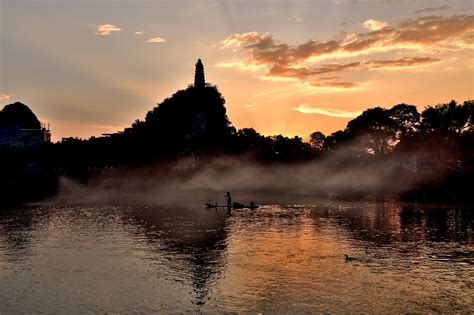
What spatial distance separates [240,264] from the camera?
48.3 m

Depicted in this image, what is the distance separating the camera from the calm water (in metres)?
36.5

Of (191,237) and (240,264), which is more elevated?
(191,237)

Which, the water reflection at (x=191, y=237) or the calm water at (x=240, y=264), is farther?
the water reflection at (x=191, y=237)

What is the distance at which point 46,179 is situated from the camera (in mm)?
180625

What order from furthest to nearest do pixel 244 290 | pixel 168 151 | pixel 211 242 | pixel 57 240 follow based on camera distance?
pixel 168 151
pixel 57 240
pixel 211 242
pixel 244 290

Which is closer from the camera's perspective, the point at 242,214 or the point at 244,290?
the point at 244,290

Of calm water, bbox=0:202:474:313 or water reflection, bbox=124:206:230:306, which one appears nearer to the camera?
calm water, bbox=0:202:474:313

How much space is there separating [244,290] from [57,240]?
3718 cm

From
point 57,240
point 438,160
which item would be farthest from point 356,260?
point 438,160

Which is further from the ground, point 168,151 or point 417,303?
point 168,151

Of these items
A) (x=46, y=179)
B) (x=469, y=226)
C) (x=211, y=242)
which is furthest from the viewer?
(x=46, y=179)

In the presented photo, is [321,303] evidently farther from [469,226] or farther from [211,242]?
[469,226]

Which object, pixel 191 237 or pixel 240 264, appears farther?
pixel 191 237

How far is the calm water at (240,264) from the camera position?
36.5 meters
